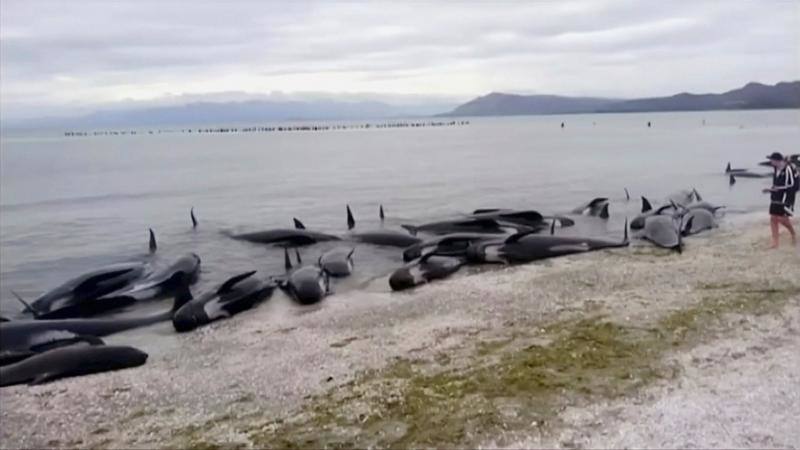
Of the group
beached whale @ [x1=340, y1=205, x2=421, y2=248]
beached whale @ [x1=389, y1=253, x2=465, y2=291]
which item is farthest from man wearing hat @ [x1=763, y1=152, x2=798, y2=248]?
beached whale @ [x1=340, y1=205, x2=421, y2=248]

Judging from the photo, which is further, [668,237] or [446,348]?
[668,237]

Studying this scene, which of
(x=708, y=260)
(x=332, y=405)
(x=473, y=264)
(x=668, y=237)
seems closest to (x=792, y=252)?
(x=708, y=260)

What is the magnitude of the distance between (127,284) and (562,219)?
48.6ft

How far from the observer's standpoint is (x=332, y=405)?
924cm

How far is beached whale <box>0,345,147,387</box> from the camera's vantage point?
37.4 ft

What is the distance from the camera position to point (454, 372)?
33.4 feet

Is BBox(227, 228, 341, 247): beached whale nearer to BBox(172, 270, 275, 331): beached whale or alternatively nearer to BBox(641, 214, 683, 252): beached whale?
BBox(172, 270, 275, 331): beached whale

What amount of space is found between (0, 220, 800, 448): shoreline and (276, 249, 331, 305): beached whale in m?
0.79

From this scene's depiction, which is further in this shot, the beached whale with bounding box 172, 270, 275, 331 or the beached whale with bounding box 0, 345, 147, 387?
the beached whale with bounding box 172, 270, 275, 331

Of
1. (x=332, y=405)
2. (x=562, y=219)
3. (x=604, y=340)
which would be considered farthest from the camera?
(x=562, y=219)

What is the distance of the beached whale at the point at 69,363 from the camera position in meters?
11.4

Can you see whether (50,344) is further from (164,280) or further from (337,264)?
(337,264)

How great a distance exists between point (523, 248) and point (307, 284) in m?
6.04

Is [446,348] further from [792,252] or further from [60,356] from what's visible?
[792,252]
